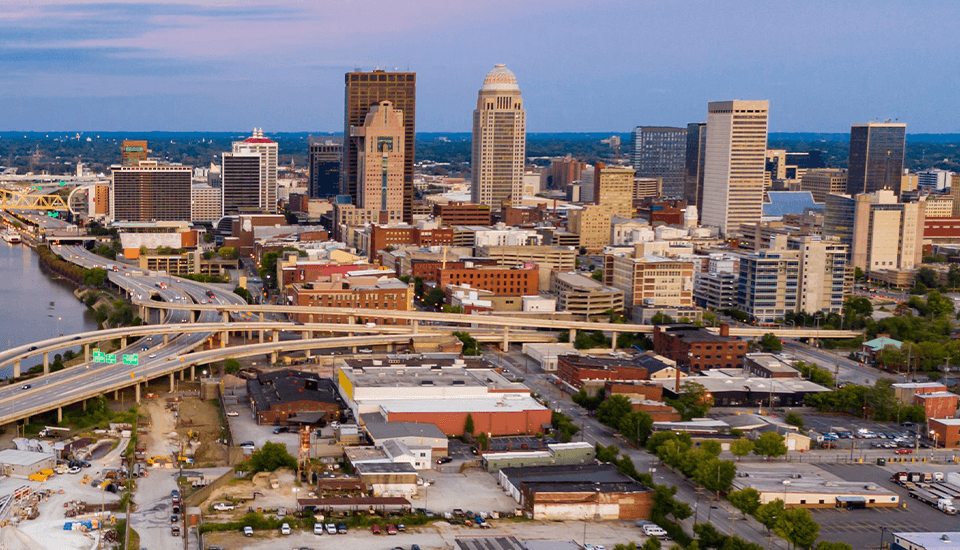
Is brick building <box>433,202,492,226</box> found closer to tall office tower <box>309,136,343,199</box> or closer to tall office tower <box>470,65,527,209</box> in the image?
tall office tower <box>470,65,527,209</box>

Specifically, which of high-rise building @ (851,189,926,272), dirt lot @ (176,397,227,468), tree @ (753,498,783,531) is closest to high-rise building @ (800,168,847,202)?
high-rise building @ (851,189,926,272)

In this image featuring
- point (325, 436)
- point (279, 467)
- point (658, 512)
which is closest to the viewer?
point (658, 512)

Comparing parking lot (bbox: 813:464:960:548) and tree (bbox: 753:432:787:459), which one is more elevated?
tree (bbox: 753:432:787:459)

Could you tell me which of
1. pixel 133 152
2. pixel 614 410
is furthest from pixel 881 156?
pixel 614 410

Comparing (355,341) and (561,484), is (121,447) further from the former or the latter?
(355,341)

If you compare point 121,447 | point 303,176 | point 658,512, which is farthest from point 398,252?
point 303,176
